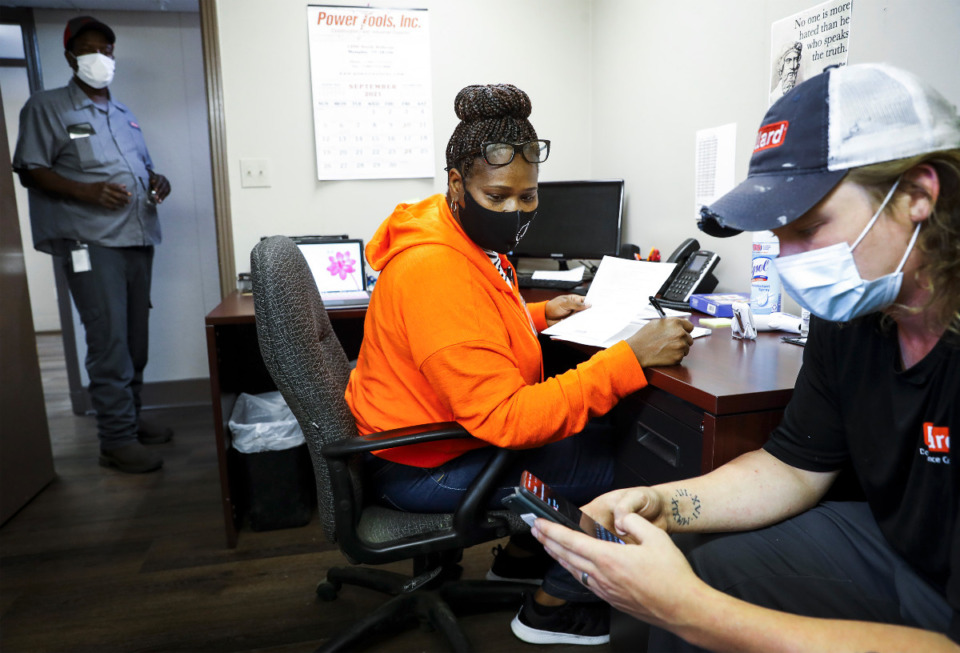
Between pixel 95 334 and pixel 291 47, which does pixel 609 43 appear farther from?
pixel 95 334

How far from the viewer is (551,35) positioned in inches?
99.0

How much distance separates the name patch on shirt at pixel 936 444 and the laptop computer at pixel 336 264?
177 cm

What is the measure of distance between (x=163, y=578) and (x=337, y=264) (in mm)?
1147

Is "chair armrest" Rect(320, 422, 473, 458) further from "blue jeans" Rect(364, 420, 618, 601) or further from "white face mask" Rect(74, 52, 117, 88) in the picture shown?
"white face mask" Rect(74, 52, 117, 88)

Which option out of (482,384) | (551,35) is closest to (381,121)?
(551,35)

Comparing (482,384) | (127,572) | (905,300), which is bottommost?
(127,572)

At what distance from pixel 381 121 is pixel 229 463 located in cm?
136

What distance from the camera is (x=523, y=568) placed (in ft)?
5.70

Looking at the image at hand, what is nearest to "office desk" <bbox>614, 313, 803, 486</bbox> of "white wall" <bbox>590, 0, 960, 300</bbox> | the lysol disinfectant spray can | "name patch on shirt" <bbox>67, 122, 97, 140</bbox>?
the lysol disinfectant spray can

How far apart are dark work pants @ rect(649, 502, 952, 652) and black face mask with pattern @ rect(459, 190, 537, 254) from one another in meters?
0.67

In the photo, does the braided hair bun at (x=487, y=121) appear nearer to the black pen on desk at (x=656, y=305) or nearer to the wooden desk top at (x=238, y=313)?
the black pen on desk at (x=656, y=305)

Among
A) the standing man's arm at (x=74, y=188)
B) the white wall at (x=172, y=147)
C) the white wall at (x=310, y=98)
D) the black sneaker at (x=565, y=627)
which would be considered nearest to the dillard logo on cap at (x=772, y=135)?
the black sneaker at (x=565, y=627)

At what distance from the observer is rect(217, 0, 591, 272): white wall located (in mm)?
2309

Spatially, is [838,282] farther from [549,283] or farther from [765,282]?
[549,283]
